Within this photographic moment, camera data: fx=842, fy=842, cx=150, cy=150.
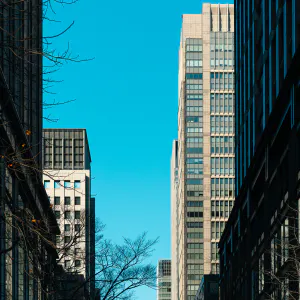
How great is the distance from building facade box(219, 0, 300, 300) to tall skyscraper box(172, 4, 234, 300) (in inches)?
3717

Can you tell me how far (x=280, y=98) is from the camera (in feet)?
178

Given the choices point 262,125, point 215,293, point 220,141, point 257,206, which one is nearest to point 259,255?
point 257,206

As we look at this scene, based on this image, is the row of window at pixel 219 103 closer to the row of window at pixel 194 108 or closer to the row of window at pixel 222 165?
the row of window at pixel 194 108

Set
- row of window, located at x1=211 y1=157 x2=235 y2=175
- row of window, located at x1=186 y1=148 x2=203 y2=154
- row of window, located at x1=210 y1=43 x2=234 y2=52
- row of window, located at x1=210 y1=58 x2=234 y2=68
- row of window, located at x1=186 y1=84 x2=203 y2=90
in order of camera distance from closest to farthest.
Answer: row of window, located at x1=211 y1=157 x2=235 y2=175 < row of window, located at x1=210 y1=58 x2=234 y2=68 < row of window, located at x1=186 y1=148 x2=203 y2=154 < row of window, located at x1=210 y1=43 x2=234 y2=52 < row of window, located at x1=186 y1=84 x2=203 y2=90

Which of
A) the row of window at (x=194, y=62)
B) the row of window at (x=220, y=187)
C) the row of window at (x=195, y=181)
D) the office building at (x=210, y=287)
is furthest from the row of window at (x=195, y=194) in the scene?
the office building at (x=210, y=287)

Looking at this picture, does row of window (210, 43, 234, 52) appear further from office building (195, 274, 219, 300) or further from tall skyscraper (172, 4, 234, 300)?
office building (195, 274, 219, 300)

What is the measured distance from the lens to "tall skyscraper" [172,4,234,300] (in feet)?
621

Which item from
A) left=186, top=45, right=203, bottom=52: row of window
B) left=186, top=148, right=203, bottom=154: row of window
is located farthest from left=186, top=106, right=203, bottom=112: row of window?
left=186, top=45, right=203, bottom=52: row of window

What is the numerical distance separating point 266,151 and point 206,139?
5113 inches

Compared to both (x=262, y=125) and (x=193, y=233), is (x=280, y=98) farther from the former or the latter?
(x=193, y=233)

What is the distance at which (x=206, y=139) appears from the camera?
191 meters

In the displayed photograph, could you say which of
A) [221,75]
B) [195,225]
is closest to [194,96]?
[221,75]

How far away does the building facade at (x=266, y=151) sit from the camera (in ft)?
164

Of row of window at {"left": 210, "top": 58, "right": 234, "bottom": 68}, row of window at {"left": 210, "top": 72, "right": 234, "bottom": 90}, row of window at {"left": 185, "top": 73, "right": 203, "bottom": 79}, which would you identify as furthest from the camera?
row of window at {"left": 185, "top": 73, "right": 203, "bottom": 79}
